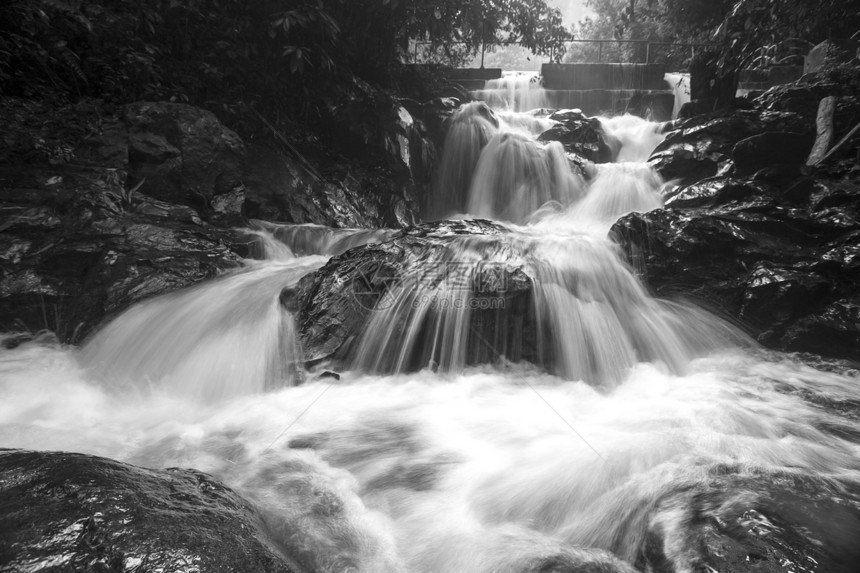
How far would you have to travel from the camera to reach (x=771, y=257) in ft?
16.1

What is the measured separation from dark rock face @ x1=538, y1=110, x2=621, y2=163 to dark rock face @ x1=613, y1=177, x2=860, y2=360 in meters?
Answer: 4.46

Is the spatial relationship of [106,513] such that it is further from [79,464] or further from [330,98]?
[330,98]

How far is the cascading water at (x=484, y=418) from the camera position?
2.26 meters

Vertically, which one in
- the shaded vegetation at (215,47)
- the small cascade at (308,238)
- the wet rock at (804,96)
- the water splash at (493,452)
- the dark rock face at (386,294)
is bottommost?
the water splash at (493,452)

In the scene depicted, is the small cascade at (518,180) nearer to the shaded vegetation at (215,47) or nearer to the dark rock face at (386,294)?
the shaded vegetation at (215,47)

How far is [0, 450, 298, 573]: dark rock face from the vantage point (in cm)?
136

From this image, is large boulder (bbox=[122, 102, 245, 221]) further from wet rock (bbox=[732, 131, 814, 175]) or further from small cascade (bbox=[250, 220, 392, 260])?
wet rock (bbox=[732, 131, 814, 175])

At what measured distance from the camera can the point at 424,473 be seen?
2.94 m

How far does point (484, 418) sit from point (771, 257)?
3644 millimetres

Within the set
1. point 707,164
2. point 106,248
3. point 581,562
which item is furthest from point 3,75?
point 707,164

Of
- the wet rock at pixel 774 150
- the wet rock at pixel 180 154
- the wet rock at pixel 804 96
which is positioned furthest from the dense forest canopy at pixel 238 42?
the wet rock at pixel 774 150

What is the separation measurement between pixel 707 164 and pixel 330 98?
6.27 m

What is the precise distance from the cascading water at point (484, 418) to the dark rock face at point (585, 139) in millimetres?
5364

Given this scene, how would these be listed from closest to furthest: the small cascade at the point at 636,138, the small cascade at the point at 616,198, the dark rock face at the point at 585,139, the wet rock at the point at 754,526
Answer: the wet rock at the point at 754,526 → the small cascade at the point at 616,198 → the dark rock face at the point at 585,139 → the small cascade at the point at 636,138
